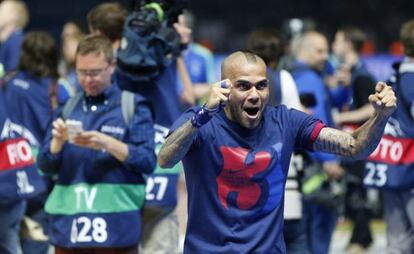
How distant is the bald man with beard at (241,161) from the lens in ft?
22.9

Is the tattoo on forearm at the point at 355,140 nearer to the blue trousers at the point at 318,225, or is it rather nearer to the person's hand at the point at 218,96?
the person's hand at the point at 218,96

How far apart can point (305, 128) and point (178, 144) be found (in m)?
0.76

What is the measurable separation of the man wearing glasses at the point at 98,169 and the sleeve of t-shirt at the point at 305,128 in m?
1.50

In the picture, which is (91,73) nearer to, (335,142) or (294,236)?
(335,142)

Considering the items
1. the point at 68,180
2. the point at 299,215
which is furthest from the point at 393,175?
the point at 68,180

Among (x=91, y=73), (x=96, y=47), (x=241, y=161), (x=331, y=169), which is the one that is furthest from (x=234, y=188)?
(x=331, y=169)

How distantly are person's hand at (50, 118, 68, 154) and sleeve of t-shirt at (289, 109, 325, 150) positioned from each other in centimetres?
172

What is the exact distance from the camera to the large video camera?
9070 mm

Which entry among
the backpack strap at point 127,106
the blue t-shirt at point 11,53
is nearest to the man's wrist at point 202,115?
the backpack strap at point 127,106

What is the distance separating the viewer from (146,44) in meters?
9.09

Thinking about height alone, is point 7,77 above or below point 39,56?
below

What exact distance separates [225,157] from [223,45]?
41.1 ft

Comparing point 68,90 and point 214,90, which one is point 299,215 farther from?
point 214,90

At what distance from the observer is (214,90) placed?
6.68m
